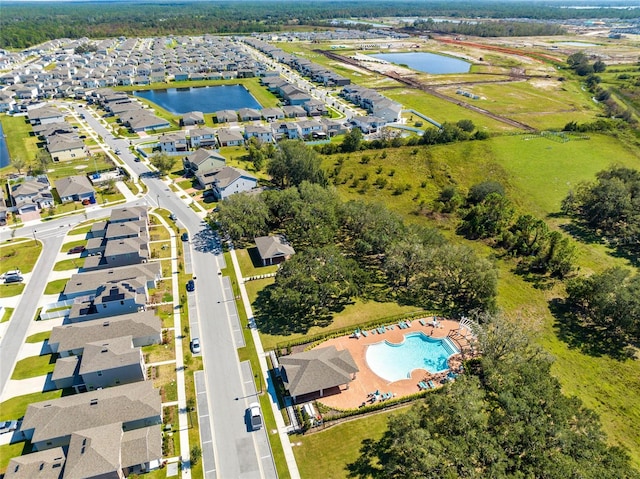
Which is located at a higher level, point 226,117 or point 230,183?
point 226,117

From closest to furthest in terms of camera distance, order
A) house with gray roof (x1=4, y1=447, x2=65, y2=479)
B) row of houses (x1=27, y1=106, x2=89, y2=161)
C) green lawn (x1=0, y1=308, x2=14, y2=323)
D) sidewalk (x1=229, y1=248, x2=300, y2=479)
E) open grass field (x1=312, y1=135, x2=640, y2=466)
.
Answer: house with gray roof (x1=4, y1=447, x2=65, y2=479)
sidewalk (x1=229, y1=248, x2=300, y2=479)
open grass field (x1=312, y1=135, x2=640, y2=466)
green lawn (x1=0, y1=308, x2=14, y2=323)
row of houses (x1=27, y1=106, x2=89, y2=161)

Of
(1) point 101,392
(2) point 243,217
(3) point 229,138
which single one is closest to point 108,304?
(1) point 101,392

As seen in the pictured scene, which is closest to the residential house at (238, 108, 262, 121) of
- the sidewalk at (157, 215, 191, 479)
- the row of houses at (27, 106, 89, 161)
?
the row of houses at (27, 106, 89, 161)

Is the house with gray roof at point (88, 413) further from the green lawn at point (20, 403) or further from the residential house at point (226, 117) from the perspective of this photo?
the residential house at point (226, 117)

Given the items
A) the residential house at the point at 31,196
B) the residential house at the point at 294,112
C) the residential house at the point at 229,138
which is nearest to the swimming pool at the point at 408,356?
the residential house at the point at 31,196

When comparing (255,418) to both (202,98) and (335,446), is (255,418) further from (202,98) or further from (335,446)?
(202,98)

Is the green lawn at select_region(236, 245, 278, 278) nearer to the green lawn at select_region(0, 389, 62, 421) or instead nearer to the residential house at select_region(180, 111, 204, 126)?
the green lawn at select_region(0, 389, 62, 421)
